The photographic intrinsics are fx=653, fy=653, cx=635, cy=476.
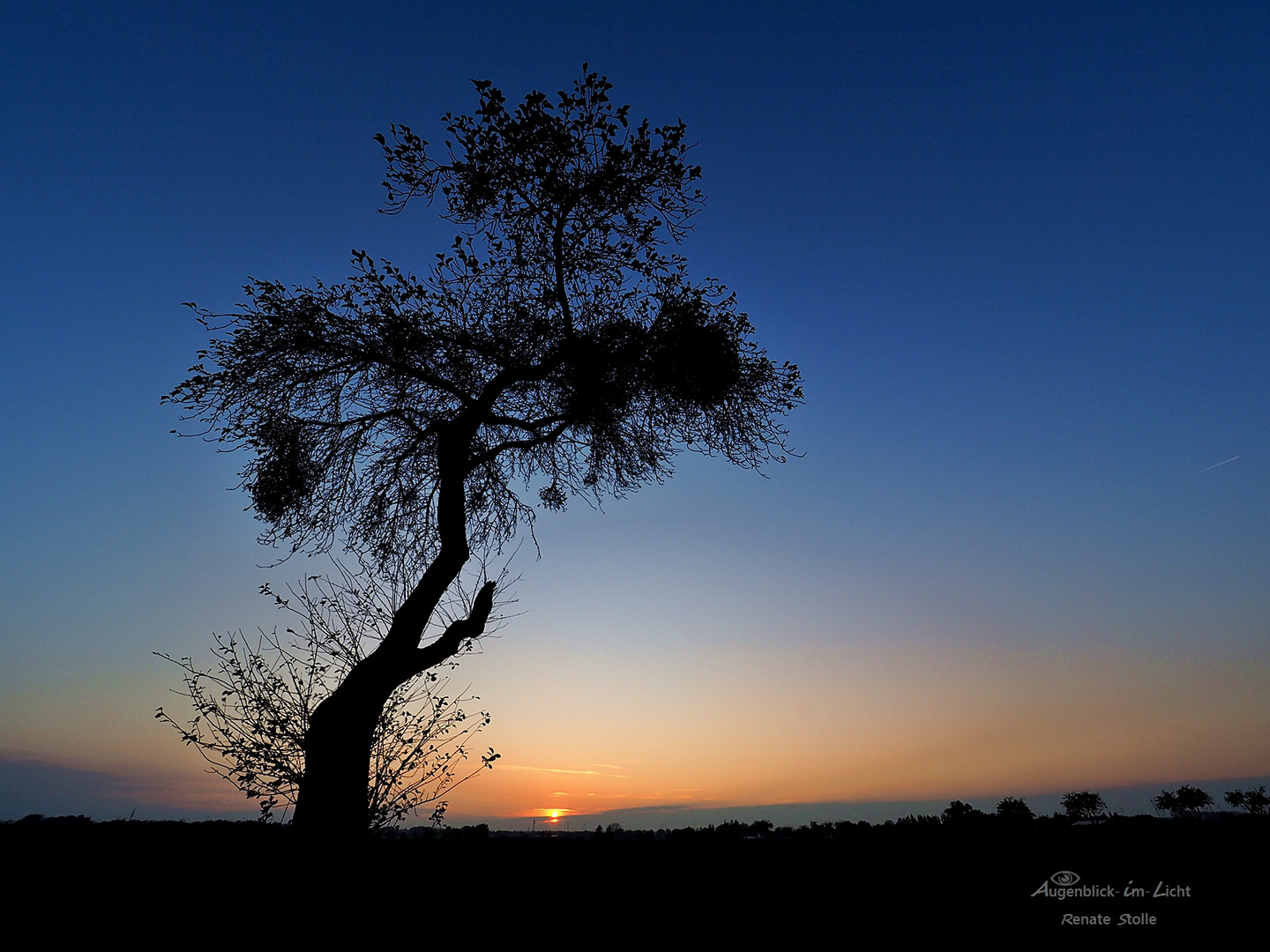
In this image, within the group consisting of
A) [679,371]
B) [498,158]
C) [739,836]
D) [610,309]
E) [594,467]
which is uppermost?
[498,158]

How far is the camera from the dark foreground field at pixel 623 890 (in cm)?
552

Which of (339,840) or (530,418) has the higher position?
(530,418)

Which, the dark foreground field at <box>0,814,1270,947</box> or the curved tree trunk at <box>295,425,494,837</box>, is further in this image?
the curved tree trunk at <box>295,425,494,837</box>

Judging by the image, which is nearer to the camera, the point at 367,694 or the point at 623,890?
the point at 623,890

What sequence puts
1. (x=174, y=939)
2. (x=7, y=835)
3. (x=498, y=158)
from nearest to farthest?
(x=174, y=939) < (x=7, y=835) < (x=498, y=158)

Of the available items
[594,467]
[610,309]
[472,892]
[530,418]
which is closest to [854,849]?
[472,892]

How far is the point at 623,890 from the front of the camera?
23.9 feet

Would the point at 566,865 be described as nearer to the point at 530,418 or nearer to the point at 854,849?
the point at 854,849

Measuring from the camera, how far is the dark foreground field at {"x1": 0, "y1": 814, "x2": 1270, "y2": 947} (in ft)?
18.1

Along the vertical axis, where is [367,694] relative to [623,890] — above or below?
above

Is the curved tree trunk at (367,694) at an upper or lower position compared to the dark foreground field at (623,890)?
upper

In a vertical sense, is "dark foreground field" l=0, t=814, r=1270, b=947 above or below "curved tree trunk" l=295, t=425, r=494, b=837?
below

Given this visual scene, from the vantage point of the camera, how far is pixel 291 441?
36.4 ft

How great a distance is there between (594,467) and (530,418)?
1.74 metres
